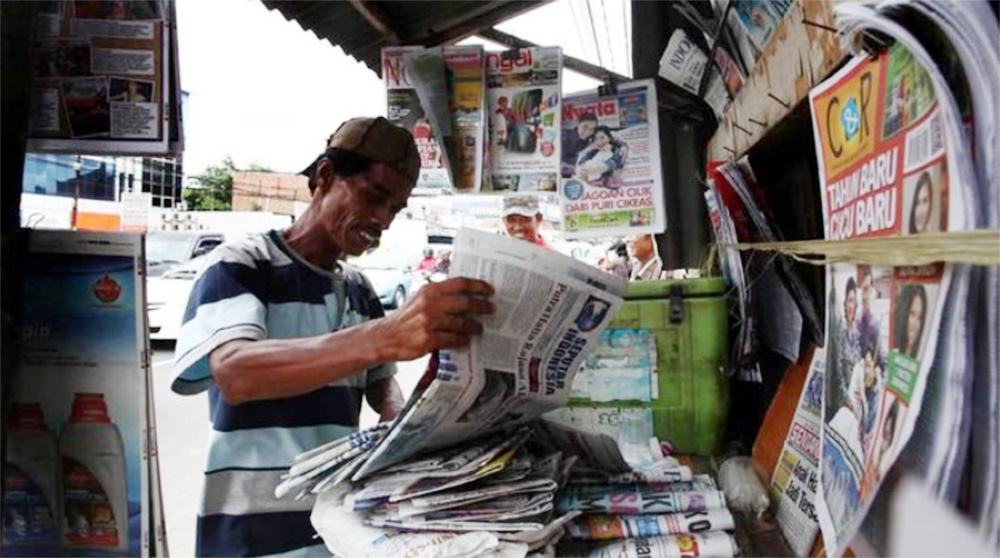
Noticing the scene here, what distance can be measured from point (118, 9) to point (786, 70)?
114 cm

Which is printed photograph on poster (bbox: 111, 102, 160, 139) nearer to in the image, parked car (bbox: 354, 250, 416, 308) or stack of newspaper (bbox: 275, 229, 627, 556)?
stack of newspaper (bbox: 275, 229, 627, 556)

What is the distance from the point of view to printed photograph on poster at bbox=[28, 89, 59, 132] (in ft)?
2.66

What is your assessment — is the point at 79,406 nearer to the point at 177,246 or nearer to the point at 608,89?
the point at 608,89

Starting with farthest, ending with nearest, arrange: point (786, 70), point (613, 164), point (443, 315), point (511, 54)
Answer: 1. point (613, 164)
2. point (511, 54)
3. point (786, 70)
4. point (443, 315)

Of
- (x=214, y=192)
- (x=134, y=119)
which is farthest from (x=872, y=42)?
(x=214, y=192)

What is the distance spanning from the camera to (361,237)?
1317 millimetres

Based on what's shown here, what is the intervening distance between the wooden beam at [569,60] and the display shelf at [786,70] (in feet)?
3.31

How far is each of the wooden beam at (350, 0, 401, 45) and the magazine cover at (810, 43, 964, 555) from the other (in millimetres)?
1742

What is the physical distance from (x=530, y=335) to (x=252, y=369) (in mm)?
438

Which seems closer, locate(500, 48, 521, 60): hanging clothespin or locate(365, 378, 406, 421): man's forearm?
locate(365, 378, 406, 421): man's forearm

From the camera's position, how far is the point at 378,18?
2.27 meters

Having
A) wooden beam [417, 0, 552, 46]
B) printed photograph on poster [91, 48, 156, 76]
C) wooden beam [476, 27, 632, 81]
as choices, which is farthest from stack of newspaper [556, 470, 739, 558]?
wooden beam [417, 0, 552, 46]

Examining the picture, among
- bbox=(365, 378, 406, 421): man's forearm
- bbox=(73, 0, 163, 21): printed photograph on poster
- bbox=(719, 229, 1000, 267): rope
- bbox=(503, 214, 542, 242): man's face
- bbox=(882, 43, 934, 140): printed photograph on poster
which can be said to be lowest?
bbox=(365, 378, 406, 421): man's forearm

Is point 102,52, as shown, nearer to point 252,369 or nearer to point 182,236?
point 252,369
